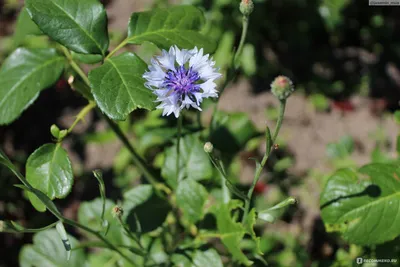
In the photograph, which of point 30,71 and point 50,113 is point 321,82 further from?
point 30,71

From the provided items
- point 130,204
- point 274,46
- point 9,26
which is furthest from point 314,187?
point 9,26

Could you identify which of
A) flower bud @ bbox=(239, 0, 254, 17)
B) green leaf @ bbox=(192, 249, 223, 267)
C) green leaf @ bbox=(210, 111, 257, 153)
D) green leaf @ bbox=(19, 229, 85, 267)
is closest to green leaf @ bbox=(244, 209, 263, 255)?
green leaf @ bbox=(192, 249, 223, 267)

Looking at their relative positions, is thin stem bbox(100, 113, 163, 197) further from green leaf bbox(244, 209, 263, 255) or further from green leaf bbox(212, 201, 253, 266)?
green leaf bbox(244, 209, 263, 255)

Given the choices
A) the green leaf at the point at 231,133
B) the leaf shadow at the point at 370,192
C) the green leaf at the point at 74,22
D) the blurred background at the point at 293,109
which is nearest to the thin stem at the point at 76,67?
the green leaf at the point at 74,22

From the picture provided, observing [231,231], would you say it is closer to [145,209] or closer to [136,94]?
[145,209]

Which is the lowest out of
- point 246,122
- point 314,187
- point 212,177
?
point 314,187

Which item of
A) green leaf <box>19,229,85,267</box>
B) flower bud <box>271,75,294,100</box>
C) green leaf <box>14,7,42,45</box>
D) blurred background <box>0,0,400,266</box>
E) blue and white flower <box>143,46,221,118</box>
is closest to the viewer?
flower bud <box>271,75,294,100</box>

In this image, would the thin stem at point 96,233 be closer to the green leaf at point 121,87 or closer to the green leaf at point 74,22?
the green leaf at point 121,87
